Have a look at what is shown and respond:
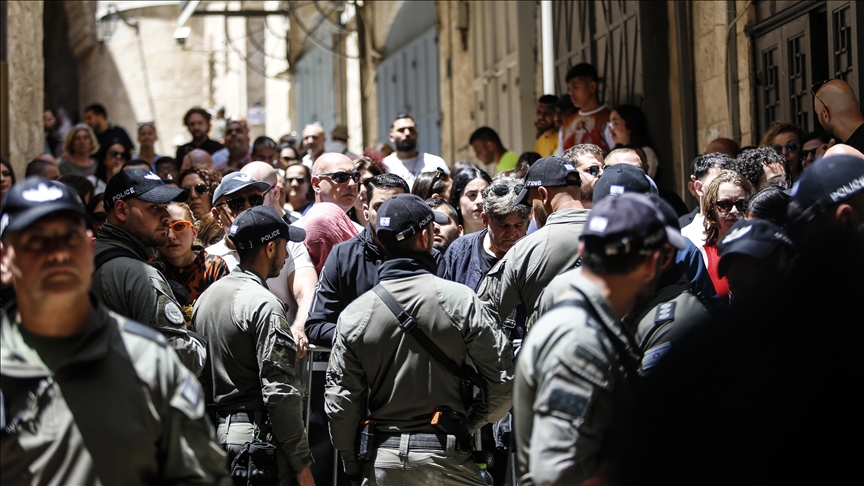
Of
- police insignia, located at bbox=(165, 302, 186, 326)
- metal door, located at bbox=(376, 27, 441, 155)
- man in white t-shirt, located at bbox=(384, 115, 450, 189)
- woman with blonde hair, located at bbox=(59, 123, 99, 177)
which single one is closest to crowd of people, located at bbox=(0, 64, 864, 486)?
police insignia, located at bbox=(165, 302, 186, 326)

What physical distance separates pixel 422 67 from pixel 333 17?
4197 mm

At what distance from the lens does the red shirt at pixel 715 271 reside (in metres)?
5.31

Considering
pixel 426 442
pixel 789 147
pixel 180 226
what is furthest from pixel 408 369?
pixel 789 147

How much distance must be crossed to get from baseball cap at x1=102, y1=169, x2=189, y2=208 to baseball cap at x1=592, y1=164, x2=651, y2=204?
1779 mm

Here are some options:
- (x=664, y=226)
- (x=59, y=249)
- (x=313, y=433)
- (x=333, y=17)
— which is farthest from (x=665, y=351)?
(x=333, y=17)

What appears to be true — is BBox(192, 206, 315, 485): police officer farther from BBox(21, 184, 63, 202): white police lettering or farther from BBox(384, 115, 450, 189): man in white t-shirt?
BBox(384, 115, 450, 189): man in white t-shirt

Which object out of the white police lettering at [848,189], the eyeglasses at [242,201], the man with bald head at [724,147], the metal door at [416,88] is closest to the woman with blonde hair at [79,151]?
the metal door at [416,88]

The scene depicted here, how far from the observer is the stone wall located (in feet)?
35.6

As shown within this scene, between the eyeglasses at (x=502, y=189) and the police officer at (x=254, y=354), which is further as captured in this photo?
the eyeglasses at (x=502, y=189)

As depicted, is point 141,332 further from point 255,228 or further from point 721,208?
point 721,208

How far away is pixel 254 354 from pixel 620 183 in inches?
66.4

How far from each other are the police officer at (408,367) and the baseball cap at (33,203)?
5.54 feet

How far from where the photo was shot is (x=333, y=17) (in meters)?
19.6

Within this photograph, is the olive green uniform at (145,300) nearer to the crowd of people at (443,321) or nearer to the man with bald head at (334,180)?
the crowd of people at (443,321)
